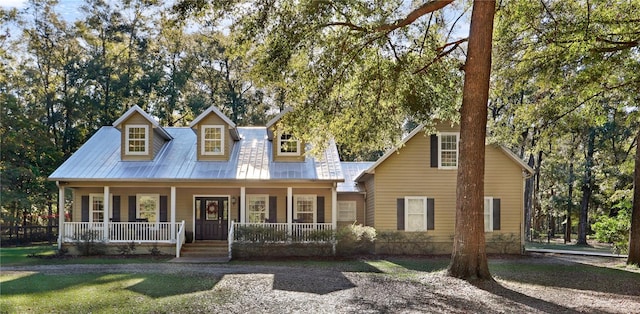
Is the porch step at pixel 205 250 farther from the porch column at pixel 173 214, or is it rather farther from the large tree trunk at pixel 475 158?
the large tree trunk at pixel 475 158

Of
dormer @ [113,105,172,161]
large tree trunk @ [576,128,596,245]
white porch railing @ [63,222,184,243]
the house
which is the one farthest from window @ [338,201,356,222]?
large tree trunk @ [576,128,596,245]

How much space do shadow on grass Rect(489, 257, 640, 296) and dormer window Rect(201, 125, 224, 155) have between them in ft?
35.4

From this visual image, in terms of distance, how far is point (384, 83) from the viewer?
551 inches

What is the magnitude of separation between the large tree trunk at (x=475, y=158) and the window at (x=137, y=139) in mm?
12992

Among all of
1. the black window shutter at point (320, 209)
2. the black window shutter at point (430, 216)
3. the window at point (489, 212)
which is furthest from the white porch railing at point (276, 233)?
the window at point (489, 212)

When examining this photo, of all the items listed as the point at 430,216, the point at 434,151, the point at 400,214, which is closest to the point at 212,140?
the point at 400,214

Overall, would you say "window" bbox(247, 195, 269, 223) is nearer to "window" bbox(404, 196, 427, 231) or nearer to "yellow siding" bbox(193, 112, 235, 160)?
"yellow siding" bbox(193, 112, 235, 160)

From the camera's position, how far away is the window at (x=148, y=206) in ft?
64.8

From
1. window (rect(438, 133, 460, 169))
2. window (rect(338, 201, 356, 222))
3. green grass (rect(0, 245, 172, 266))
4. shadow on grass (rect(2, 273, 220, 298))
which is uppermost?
window (rect(438, 133, 460, 169))

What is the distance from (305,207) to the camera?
20.3 meters

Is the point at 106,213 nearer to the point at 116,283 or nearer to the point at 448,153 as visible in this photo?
the point at 116,283

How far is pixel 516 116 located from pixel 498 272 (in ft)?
18.2

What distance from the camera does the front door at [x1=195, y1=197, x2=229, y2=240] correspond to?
19781 millimetres

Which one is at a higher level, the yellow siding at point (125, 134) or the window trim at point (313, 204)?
the yellow siding at point (125, 134)
